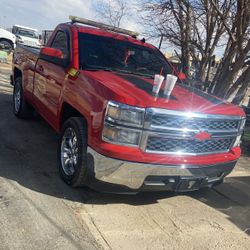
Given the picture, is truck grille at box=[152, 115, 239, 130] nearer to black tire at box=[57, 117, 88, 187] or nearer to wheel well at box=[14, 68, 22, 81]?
black tire at box=[57, 117, 88, 187]

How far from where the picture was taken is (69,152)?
14.7 ft

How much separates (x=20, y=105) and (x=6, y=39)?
682 inches

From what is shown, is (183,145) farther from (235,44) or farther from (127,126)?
(235,44)

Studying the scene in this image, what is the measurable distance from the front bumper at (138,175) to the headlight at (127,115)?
0.37 metres

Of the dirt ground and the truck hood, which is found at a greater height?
the truck hood

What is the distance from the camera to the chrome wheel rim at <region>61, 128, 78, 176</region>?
4.27 m

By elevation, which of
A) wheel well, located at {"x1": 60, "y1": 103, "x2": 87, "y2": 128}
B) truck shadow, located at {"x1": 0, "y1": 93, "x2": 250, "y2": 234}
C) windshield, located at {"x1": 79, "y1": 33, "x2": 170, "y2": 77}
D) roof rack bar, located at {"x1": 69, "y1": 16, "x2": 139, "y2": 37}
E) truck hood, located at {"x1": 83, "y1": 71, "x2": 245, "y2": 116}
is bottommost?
truck shadow, located at {"x1": 0, "y1": 93, "x2": 250, "y2": 234}

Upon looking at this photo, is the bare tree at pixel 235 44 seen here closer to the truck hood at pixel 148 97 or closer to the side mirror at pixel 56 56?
the truck hood at pixel 148 97

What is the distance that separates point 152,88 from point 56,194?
61.5 inches

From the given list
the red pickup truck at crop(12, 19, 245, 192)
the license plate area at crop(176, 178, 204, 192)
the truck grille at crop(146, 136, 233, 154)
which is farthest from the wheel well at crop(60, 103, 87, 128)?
the license plate area at crop(176, 178, 204, 192)

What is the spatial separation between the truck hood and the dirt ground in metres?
1.18

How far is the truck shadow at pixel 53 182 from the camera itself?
4.26 meters

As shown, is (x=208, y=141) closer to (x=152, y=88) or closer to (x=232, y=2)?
(x=152, y=88)

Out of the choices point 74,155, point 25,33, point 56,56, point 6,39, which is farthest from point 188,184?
point 25,33
